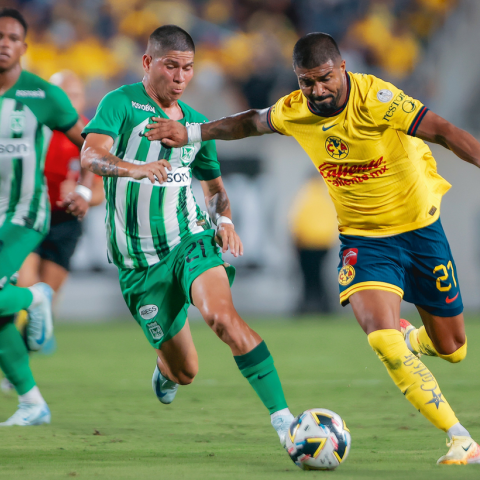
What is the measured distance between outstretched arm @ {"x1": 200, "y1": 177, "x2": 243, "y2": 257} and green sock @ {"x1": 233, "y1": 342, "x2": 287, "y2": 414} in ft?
2.20

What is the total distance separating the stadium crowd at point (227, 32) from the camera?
47.5ft

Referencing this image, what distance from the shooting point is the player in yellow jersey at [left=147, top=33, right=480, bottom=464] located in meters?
4.11

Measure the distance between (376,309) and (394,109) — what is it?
108cm

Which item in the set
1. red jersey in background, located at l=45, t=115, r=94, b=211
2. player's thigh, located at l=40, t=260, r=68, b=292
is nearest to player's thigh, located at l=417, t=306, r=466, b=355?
player's thigh, located at l=40, t=260, r=68, b=292

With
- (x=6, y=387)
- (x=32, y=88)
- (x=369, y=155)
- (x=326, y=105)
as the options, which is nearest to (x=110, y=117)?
(x=32, y=88)

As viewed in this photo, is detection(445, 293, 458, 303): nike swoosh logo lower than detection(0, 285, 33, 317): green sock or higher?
higher

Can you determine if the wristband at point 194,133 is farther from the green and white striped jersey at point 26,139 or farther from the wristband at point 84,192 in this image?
the wristband at point 84,192

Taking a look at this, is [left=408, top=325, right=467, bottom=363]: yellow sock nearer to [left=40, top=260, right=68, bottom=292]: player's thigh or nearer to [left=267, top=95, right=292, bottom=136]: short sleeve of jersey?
[left=267, top=95, right=292, bottom=136]: short sleeve of jersey

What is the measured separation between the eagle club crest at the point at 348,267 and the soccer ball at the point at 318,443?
0.91m

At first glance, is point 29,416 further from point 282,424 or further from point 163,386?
point 282,424

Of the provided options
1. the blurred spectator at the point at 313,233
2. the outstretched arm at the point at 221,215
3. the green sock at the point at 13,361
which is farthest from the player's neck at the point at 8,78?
the blurred spectator at the point at 313,233

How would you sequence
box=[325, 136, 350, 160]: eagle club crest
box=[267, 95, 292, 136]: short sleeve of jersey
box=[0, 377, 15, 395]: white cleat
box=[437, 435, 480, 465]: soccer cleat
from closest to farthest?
box=[437, 435, 480, 465]: soccer cleat < box=[325, 136, 350, 160]: eagle club crest < box=[267, 95, 292, 136]: short sleeve of jersey < box=[0, 377, 15, 395]: white cleat

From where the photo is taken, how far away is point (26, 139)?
201 inches

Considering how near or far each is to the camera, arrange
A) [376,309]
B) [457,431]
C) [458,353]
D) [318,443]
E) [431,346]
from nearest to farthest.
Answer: [318,443]
[457,431]
[376,309]
[458,353]
[431,346]
